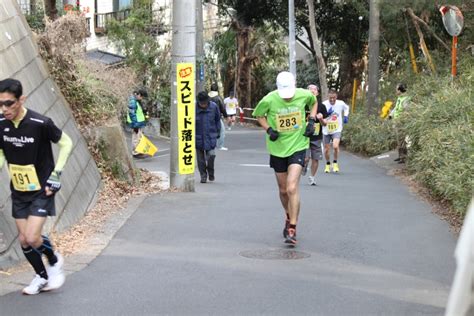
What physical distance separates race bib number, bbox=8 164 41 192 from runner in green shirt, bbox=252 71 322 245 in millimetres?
3116

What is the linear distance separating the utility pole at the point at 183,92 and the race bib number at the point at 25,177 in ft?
20.7

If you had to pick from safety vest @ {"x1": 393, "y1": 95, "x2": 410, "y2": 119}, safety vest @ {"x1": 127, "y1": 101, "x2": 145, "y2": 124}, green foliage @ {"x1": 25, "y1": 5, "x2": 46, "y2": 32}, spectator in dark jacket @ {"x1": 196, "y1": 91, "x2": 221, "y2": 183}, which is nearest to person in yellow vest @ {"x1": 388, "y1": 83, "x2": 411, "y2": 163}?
safety vest @ {"x1": 393, "y1": 95, "x2": 410, "y2": 119}

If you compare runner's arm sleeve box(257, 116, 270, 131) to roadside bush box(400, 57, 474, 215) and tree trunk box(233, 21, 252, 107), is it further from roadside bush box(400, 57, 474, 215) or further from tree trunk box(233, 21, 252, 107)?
tree trunk box(233, 21, 252, 107)

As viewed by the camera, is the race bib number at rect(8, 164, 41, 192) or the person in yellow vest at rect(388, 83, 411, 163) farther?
the person in yellow vest at rect(388, 83, 411, 163)

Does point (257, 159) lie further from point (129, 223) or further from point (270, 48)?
point (270, 48)

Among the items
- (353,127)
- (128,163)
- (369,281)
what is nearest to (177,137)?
(128,163)

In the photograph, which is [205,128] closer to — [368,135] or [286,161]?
[286,161]

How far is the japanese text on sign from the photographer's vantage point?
11922mm

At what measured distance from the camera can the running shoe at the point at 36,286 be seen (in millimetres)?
5996

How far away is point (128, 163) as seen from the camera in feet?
41.2

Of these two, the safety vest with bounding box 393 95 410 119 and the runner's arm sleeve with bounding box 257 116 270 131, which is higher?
the runner's arm sleeve with bounding box 257 116 270 131

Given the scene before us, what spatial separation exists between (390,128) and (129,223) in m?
12.6

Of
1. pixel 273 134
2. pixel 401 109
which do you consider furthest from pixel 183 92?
pixel 401 109

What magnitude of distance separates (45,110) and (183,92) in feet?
8.58
